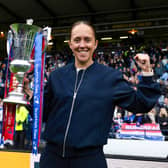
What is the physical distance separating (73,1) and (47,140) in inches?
460

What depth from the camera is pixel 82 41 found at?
121cm

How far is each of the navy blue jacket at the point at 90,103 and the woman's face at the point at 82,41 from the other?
80mm

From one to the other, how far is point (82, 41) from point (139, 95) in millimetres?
369

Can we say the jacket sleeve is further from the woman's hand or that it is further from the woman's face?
the woman's face

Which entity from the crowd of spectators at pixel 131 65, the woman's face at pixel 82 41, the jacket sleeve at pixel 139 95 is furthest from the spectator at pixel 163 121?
the woman's face at pixel 82 41

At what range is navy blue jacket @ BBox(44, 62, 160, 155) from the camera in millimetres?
1152

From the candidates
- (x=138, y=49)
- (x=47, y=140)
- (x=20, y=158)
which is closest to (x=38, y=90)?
(x=47, y=140)

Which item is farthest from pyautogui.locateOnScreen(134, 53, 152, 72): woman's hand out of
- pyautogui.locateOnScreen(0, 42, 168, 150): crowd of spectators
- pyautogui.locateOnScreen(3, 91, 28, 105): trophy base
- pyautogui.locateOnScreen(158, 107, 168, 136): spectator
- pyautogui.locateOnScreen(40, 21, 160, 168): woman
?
pyautogui.locateOnScreen(0, 42, 168, 150): crowd of spectators

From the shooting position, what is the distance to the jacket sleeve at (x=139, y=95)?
3.84ft

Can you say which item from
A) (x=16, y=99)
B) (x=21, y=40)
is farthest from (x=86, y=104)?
(x=21, y=40)

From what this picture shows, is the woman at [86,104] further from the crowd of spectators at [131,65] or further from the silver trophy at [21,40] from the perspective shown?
the crowd of spectators at [131,65]

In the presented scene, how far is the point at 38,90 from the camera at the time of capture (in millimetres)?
1400

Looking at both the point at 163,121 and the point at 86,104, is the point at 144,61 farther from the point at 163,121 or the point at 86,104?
the point at 163,121

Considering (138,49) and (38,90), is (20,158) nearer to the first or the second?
(38,90)
